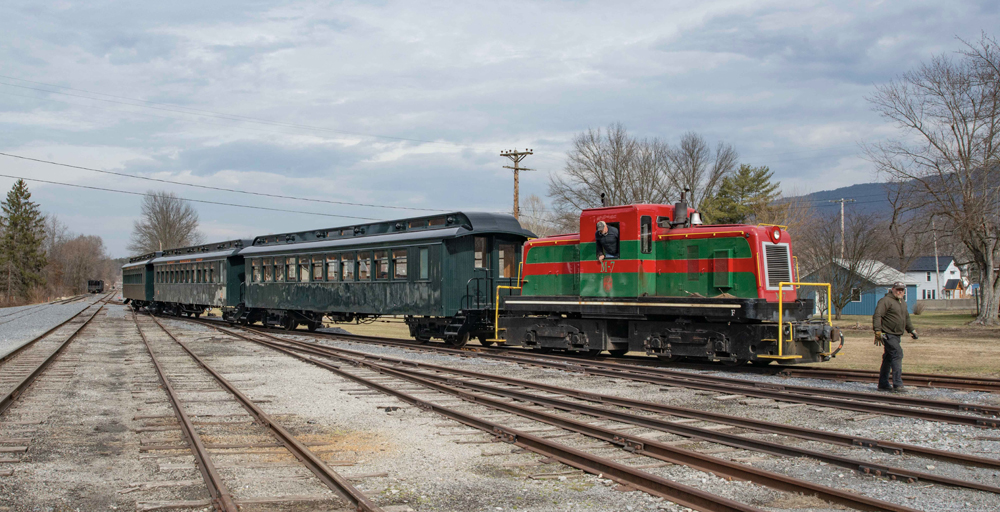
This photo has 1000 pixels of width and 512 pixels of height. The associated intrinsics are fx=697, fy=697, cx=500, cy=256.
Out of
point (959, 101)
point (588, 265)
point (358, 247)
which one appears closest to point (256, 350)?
point (358, 247)

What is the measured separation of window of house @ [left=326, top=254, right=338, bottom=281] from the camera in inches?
861

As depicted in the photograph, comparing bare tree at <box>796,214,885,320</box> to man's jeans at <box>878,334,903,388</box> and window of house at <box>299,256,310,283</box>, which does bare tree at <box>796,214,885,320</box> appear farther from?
window of house at <box>299,256,310,283</box>

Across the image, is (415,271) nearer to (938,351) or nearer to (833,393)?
(833,393)

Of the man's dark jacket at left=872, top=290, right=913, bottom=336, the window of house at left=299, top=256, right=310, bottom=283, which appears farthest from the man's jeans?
the window of house at left=299, top=256, right=310, bottom=283

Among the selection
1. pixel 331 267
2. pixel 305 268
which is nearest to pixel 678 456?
pixel 331 267

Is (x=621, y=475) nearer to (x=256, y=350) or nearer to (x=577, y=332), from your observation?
(x=577, y=332)

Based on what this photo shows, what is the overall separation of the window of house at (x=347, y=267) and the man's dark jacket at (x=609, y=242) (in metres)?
9.65

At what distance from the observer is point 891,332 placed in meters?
10.3

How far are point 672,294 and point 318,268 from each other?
13181 mm

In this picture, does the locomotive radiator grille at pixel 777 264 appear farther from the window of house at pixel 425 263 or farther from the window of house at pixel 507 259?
the window of house at pixel 425 263

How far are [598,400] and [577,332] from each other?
5.23 m

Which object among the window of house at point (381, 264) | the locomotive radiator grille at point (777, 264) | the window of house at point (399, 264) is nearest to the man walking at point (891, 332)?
the locomotive radiator grille at point (777, 264)

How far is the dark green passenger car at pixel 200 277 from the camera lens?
28.8 metres

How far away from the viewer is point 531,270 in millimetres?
15930
